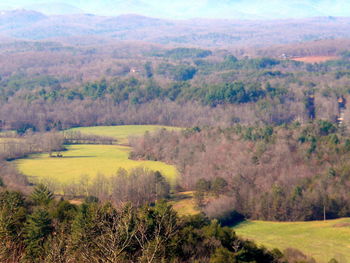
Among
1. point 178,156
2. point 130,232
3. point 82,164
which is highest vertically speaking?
point 130,232

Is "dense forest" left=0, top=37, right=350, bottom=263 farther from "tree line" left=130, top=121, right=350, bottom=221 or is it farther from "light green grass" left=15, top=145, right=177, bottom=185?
"light green grass" left=15, top=145, right=177, bottom=185

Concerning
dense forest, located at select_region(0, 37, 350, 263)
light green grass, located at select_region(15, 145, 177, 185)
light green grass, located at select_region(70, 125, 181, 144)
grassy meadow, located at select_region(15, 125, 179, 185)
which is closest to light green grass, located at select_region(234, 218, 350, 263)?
dense forest, located at select_region(0, 37, 350, 263)

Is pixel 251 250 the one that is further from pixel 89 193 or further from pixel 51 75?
pixel 51 75

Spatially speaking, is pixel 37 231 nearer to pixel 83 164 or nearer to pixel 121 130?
pixel 83 164

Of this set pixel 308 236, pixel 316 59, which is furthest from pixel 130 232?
pixel 316 59

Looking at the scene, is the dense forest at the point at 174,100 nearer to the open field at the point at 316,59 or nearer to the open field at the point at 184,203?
the open field at the point at 316,59

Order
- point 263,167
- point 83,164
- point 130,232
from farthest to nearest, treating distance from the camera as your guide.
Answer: point 83,164 → point 263,167 → point 130,232

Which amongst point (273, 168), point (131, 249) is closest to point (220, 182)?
point (273, 168)

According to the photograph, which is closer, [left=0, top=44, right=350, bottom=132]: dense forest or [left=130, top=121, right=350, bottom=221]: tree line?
[left=130, top=121, right=350, bottom=221]: tree line
